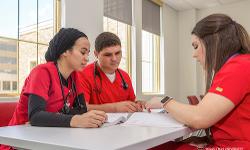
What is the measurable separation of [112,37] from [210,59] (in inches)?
41.4

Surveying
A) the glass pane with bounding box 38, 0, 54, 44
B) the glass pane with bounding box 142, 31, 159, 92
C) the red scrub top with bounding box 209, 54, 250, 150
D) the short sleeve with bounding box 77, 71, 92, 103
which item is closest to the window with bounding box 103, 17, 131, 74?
the glass pane with bounding box 142, 31, 159, 92

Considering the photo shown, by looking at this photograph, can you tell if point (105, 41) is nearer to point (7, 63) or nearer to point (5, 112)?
point (5, 112)

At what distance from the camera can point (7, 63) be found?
9.39ft

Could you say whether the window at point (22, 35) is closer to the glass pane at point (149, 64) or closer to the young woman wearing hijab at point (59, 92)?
the young woman wearing hijab at point (59, 92)

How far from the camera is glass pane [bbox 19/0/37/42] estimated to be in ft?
10.0

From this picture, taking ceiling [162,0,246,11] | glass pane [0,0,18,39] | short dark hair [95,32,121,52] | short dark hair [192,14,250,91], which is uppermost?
ceiling [162,0,246,11]

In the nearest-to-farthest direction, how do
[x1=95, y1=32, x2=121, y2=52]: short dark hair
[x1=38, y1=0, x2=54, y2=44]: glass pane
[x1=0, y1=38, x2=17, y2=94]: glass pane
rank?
1. [x1=95, y1=32, x2=121, y2=52]: short dark hair
2. [x1=0, y1=38, x2=17, y2=94]: glass pane
3. [x1=38, y1=0, x2=54, y2=44]: glass pane

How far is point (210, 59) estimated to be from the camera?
1230 millimetres

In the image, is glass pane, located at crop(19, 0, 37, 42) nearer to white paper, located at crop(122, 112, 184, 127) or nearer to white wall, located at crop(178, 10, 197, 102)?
white paper, located at crop(122, 112, 184, 127)

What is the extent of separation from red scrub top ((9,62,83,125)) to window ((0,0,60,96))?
1.60 metres

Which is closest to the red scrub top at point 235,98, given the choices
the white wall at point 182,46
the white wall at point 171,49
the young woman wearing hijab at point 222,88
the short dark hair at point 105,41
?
the young woman wearing hijab at point 222,88

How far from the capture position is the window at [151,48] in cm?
532

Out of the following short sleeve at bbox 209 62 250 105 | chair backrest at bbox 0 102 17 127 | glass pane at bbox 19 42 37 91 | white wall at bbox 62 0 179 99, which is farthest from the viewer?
white wall at bbox 62 0 179 99

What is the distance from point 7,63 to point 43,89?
5.94 ft
